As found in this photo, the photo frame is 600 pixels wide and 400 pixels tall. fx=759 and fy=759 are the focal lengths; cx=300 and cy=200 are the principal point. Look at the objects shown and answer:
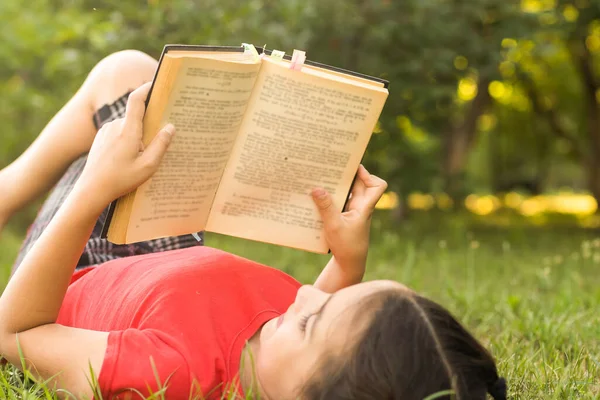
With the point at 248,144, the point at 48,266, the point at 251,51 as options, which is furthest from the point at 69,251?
the point at 251,51

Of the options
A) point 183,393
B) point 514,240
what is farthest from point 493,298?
point 514,240

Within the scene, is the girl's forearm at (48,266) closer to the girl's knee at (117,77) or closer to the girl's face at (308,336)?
the girl's face at (308,336)

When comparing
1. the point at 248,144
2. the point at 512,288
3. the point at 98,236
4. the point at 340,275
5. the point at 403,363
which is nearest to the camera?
the point at 403,363

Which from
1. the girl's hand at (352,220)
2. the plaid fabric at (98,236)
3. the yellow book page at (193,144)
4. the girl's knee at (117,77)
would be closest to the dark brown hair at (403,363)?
the girl's hand at (352,220)

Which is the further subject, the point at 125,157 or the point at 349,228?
the point at 349,228

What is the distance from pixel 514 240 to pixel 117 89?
472 cm

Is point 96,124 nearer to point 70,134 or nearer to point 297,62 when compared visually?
point 70,134

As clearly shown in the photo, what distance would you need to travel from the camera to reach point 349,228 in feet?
6.34

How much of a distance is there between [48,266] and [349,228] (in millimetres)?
737

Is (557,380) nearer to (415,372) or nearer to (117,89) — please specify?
(415,372)

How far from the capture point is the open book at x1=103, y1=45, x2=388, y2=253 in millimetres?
1662

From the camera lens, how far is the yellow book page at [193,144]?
5.41ft

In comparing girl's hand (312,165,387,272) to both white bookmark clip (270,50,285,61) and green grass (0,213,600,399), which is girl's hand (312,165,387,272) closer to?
white bookmark clip (270,50,285,61)

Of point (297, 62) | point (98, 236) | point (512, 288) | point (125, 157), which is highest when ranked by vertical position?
point (297, 62)
